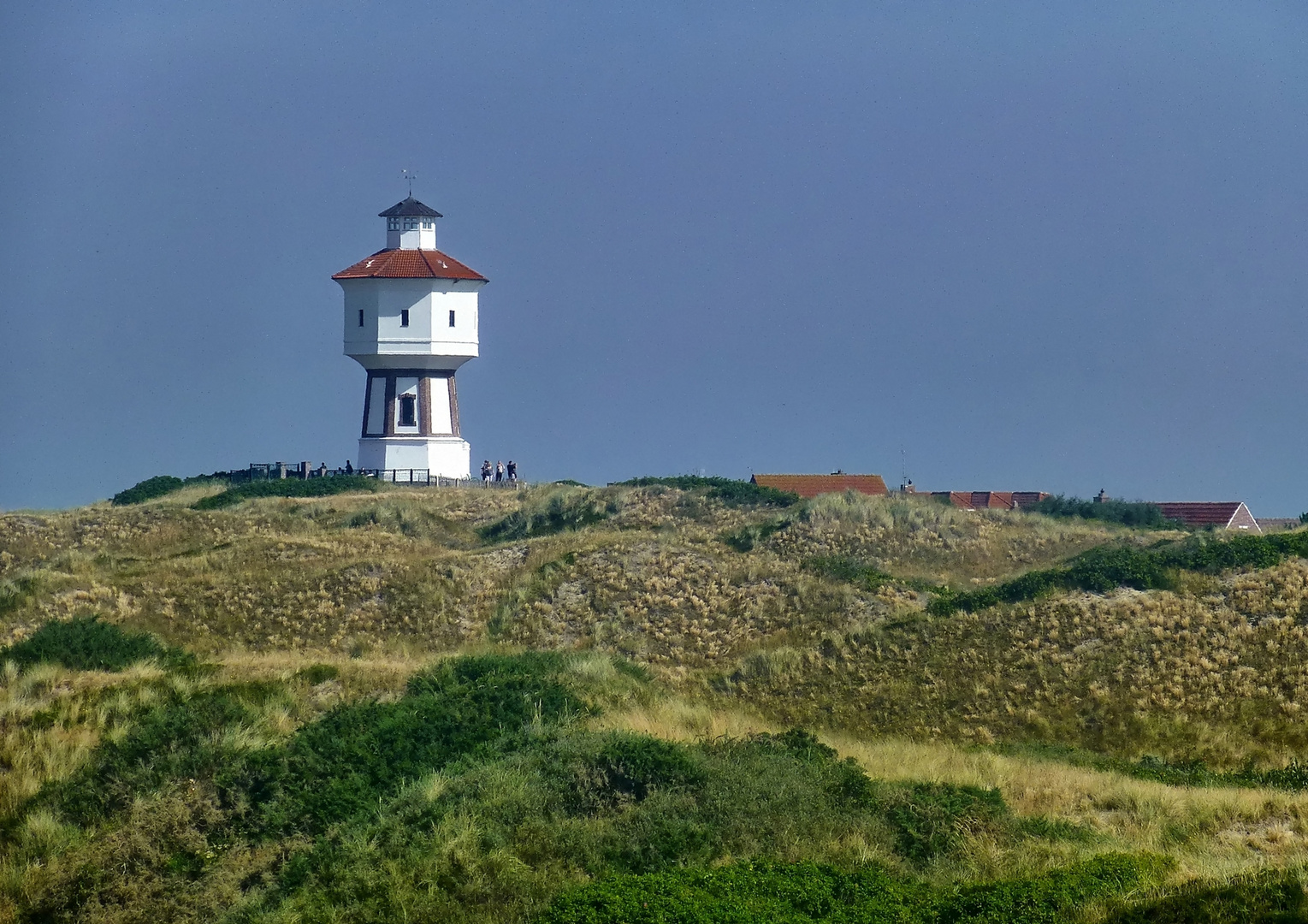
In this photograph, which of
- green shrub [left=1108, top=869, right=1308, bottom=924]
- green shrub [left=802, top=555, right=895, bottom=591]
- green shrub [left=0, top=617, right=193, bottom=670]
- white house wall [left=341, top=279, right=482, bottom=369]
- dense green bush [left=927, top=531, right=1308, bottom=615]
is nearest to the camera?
green shrub [left=1108, top=869, right=1308, bottom=924]

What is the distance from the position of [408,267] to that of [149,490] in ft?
43.9

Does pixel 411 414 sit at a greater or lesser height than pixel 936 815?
greater

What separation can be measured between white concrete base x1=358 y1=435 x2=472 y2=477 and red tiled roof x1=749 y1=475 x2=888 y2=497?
12.6 m

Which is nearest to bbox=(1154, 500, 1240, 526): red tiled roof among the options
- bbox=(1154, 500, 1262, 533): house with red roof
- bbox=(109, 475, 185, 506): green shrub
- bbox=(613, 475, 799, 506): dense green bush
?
bbox=(1154, 500, 1262, 533): house with red roof

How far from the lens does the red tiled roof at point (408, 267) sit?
219 ft

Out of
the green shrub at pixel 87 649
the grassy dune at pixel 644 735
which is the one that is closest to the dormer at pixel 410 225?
the grassy dune at pixel 644 735

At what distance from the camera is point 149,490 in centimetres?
6750

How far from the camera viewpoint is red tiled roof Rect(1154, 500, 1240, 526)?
66.6 meters

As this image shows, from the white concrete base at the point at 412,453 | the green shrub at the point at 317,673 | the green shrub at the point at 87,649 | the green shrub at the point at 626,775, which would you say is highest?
the white concrete base at the point at 412,453

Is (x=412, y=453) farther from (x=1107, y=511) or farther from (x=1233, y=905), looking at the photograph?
(x=1233, y=905)

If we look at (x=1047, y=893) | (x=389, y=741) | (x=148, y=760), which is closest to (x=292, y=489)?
(x=389, y=741)

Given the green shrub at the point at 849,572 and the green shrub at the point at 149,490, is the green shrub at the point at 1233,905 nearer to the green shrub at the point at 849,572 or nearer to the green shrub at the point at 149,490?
the green shrub at the point at 849,572

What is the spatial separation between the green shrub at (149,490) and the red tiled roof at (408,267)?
10.6 m

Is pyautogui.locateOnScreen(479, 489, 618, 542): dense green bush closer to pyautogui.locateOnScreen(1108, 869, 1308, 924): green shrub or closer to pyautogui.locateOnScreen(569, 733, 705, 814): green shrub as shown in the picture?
pyautogui.locateOnScreen(569, 733, 705, 814): green shrub
